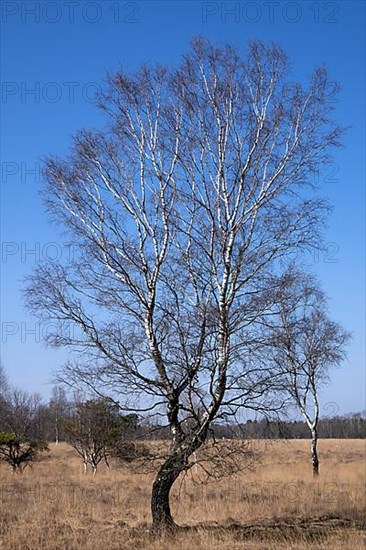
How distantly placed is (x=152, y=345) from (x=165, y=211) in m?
2.37

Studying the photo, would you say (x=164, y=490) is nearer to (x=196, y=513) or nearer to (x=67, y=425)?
(x=196, y=513)

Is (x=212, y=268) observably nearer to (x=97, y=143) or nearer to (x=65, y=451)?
(x=97, y=143)

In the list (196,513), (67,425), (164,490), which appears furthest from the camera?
(67,425)

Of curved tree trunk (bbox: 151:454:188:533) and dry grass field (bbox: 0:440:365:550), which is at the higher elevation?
curved tree trunk (bbox: 151:454:188:533)

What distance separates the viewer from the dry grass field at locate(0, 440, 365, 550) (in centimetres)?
1037

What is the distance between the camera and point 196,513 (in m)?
14.2

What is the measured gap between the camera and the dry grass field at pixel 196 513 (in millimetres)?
10367

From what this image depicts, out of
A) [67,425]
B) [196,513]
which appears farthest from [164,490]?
[67,425]

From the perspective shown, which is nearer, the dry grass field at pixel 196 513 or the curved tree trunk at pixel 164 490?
the dry grass field at pixel 196 513

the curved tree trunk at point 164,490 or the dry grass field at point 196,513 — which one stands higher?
the curved tree trunk at point 164,490

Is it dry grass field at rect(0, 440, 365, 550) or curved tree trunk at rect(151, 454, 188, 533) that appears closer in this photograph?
dry grass field at rect(0, 440, 365, 550)

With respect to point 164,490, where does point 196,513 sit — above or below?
below

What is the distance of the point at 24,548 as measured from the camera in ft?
32.8

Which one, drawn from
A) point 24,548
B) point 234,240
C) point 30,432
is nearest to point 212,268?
point 234,240
